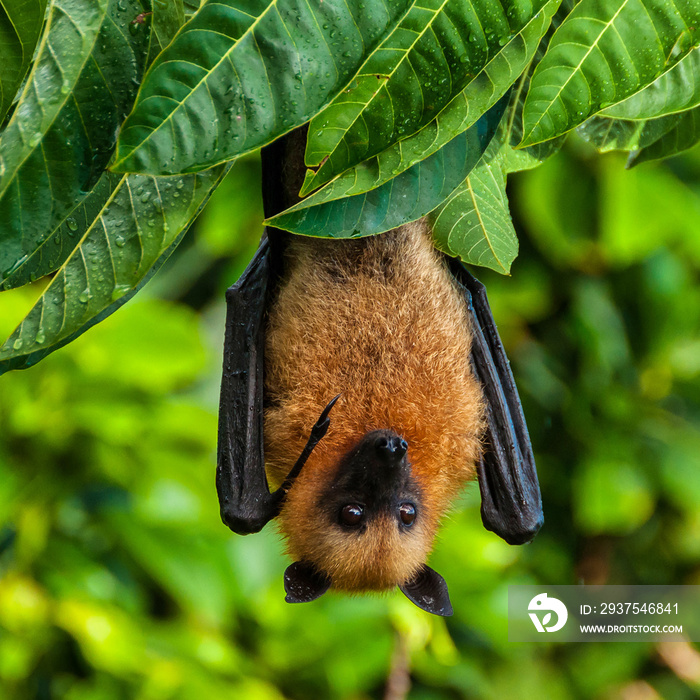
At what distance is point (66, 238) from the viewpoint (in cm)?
104

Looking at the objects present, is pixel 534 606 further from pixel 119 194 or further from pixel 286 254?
pixel 119 194

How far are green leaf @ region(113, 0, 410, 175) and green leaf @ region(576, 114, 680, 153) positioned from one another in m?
0.70

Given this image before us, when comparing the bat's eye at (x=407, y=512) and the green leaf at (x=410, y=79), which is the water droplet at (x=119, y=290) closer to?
the green leaf at (x=410, y=79)

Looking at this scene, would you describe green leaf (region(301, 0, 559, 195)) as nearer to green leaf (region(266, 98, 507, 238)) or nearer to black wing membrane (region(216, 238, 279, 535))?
green leaf (region(266, 98, 507, 238))

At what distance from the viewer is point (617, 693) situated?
184 inches

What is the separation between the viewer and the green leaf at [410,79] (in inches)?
34.9

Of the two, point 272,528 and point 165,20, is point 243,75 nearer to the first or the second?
point 165,20

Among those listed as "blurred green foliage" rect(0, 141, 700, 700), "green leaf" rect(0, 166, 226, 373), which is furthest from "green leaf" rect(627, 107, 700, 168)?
"blurred green foliage" rect(0, 141, 700, 700)

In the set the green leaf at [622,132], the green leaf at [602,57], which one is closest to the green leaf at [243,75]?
the green leaf at [602,57]

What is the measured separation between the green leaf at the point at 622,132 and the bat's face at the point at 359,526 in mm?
872

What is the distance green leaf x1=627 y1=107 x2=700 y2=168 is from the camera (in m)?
1.46

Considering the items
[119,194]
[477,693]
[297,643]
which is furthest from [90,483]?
[119,194]

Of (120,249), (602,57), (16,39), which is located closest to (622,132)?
(602,57)

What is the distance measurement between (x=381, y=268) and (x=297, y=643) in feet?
7.88
